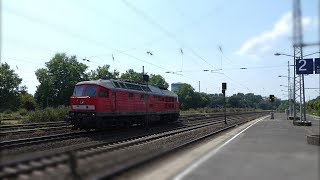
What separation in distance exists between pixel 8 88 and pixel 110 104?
92.0 meters

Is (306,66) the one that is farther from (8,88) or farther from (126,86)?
(8,88)

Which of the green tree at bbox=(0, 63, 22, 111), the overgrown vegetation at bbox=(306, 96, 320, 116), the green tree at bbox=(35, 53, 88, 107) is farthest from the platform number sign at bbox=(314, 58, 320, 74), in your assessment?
the green tree at bbox=(0, 63, 22, 111)

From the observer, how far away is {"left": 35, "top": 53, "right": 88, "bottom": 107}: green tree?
349ft

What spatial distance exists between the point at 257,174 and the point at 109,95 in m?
18.4

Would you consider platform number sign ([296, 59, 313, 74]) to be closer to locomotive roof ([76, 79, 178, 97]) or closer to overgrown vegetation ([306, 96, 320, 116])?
locomotive roof ([76, 79, 178, 97])

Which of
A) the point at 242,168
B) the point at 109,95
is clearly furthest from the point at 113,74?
the point at 242,168

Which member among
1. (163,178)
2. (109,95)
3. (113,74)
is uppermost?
(113,74)

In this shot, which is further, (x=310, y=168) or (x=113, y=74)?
(x=113, y=74)

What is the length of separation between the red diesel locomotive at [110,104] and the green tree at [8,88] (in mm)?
76748

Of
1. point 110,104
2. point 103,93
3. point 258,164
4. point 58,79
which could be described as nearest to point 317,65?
point 110,104

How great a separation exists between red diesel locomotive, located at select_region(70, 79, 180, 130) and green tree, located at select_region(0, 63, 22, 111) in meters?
76.7

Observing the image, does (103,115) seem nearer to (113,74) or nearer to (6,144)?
(6,144)

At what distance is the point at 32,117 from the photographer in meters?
41.5

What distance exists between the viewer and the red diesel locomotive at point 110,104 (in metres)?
26.8
